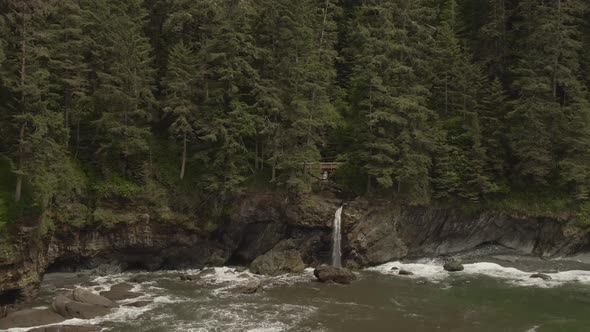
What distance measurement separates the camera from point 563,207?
36344 millimetres

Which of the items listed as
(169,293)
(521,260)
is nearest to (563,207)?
(521,260)

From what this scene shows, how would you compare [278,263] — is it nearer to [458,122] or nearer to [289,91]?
[289,91]

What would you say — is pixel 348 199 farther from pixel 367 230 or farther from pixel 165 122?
pixel 165 122

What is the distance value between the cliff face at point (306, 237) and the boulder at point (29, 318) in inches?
311

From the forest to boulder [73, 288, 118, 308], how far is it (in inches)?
277

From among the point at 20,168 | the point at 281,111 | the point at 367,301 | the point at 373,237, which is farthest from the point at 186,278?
the point at 281,111

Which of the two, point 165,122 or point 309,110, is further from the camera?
point 165,122

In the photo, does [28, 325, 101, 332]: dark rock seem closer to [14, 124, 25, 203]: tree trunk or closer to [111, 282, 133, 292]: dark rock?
[111, 282, 133, 292]: dark rock

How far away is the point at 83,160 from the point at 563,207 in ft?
117

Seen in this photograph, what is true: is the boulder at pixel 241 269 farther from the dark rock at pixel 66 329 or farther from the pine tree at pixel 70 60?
the pine tree at pixel 70 60

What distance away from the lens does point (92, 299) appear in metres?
24.9

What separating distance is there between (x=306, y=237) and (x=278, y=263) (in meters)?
3.32

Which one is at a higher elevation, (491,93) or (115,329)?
(491,93)

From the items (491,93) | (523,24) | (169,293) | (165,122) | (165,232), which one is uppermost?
(523,24)
